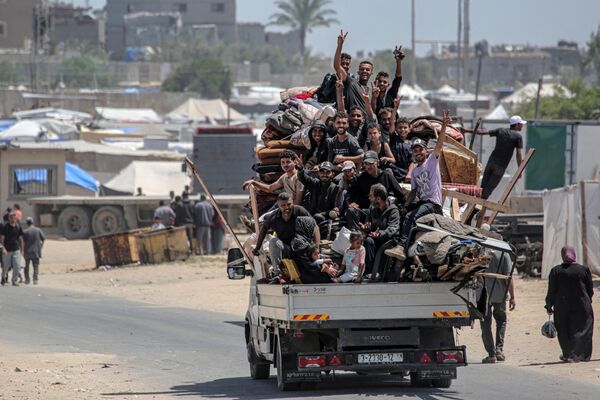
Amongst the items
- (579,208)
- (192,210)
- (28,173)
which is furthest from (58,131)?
(579,208)

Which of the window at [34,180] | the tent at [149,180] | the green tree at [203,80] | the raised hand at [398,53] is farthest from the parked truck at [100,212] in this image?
the green tree at [203,80]

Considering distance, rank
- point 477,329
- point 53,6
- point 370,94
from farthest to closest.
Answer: point 53,6, point 477,329, point 370,94

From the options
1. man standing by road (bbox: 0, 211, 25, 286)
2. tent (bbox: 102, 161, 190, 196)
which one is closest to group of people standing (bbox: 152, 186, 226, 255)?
man standing by road (bbox: 0, 211, 25, 286)

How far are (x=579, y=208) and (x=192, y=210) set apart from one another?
15268 millimetres

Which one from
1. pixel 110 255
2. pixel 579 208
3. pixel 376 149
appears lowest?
pixel 110 255

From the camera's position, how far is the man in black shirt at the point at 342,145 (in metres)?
15.1

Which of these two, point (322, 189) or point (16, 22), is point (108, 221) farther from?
point (16, 22)

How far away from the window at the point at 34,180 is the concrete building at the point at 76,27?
386ft

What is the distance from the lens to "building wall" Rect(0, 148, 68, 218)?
47875mm

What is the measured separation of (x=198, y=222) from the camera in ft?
127

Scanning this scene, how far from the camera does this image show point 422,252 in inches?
523

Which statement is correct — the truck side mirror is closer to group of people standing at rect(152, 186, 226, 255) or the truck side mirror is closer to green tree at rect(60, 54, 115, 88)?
group of people standing at rect(152, 186, 226, 255)

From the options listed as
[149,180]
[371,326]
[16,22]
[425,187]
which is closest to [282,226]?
[371,326]

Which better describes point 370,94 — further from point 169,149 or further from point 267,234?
point 169,149
